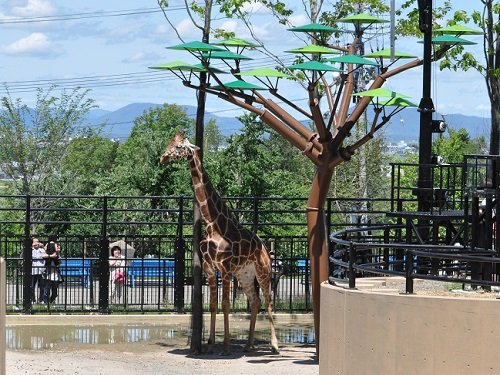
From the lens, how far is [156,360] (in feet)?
65.6

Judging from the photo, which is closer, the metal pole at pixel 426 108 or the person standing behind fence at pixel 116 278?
the metal pole at pixel 426 108

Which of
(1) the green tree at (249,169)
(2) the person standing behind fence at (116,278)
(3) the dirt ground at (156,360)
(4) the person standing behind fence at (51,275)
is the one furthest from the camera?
(1) the green tree at (249,169)

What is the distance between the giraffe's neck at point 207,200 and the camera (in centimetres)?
2134

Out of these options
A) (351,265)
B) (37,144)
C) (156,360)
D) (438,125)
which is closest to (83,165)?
(37,144)

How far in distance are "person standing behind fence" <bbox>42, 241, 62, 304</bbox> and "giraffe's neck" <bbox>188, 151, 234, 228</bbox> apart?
5184 millimetres

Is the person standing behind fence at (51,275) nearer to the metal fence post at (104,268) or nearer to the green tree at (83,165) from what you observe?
the metal fence post at (104,268)

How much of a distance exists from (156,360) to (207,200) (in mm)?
3150

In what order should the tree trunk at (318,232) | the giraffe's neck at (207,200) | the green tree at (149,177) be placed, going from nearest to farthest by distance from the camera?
the tree trunk at (318,232)
the giraffe's neck at (207,200)
the green tree at (149,177)

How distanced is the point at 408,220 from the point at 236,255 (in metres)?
5.67

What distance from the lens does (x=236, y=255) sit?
840 inches

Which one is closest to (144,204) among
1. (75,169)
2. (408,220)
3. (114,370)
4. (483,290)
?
(75,169)

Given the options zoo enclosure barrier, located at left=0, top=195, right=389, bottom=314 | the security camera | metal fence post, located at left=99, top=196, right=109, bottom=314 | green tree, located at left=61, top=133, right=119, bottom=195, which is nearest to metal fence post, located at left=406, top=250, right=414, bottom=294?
the security camera

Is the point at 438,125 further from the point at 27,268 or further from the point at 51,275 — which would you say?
the point at 51,275

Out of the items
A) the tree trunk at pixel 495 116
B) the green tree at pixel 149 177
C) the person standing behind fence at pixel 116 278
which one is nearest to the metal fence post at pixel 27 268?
the person standing behind fence at pixel 116 278
